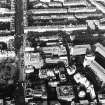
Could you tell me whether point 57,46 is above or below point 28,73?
above

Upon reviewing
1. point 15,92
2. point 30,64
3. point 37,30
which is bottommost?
point 15,92

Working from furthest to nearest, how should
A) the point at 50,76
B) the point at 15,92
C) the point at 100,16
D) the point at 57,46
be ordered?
1. the point at 100,16
2. the point at 57,46
3. the point at 50,76
4. the point at 15,92

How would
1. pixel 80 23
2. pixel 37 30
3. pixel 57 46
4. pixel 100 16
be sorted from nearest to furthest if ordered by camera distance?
pixel 57 46
pixel 37 30
pixel 80 23
pixel 100 16

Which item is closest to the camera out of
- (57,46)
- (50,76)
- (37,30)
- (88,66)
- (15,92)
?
(15,92)

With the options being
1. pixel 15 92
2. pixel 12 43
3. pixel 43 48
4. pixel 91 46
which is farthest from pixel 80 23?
pixel 15 92

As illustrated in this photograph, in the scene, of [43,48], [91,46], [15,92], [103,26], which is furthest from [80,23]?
[15,92]

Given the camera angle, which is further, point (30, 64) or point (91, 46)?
point (91, 46)

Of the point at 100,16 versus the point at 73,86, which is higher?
the point at 100,16

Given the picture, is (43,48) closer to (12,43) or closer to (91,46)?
(12,43)

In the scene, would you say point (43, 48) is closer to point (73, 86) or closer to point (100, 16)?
point (73, 86)
